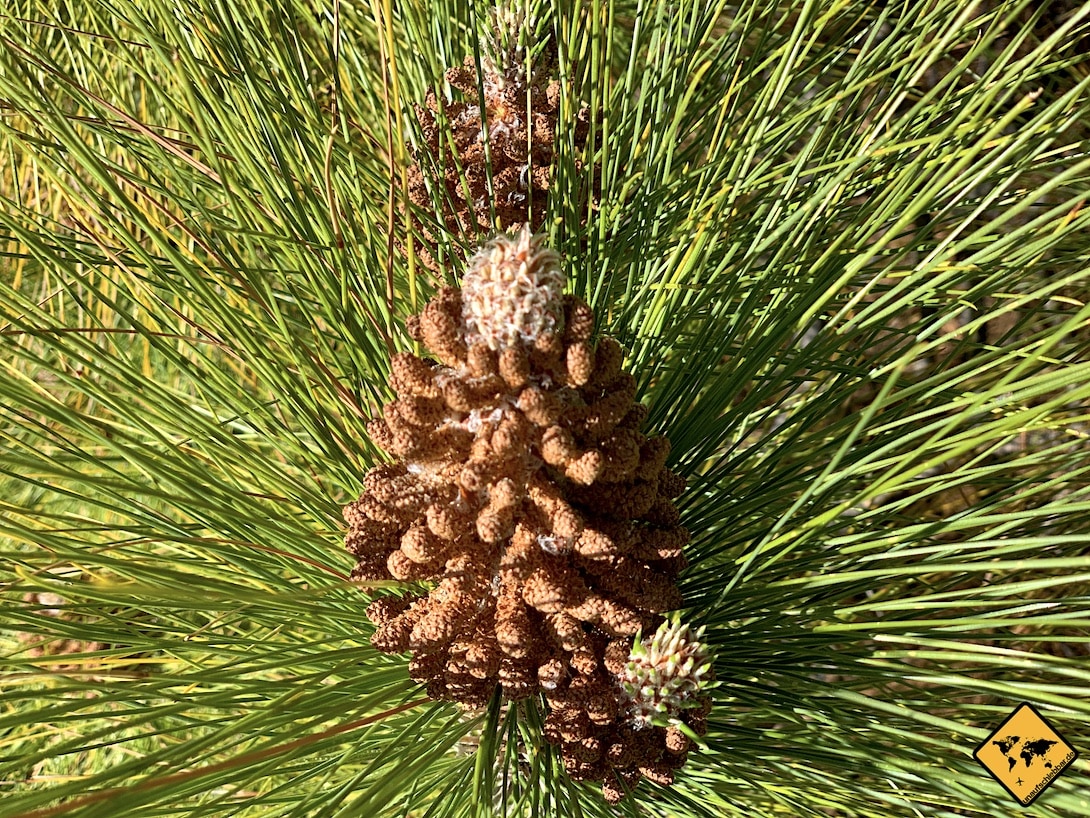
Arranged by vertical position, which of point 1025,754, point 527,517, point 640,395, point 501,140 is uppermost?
point 501,140

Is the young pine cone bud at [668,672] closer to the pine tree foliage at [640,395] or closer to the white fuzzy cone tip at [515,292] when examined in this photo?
the pine tree foliage at [640,395]

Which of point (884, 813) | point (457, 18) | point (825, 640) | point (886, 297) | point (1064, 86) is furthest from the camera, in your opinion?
point (1064, 86)

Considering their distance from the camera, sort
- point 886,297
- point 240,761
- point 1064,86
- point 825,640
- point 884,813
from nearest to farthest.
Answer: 1. point 240,761
2. point 886,297
3. point 825,640
4. point 884,813
5. point 1064,86

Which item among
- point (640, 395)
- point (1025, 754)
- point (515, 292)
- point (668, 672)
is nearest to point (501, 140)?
point (640, 395)

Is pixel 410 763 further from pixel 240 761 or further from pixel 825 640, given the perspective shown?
pixel 825 640

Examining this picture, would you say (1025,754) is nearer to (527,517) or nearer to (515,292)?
(527,517)

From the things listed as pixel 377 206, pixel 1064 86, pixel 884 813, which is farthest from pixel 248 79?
pixel 1064 86

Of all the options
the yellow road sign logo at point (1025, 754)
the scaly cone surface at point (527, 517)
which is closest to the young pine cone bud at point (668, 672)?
the scaly cone surface at point (527, 517)
